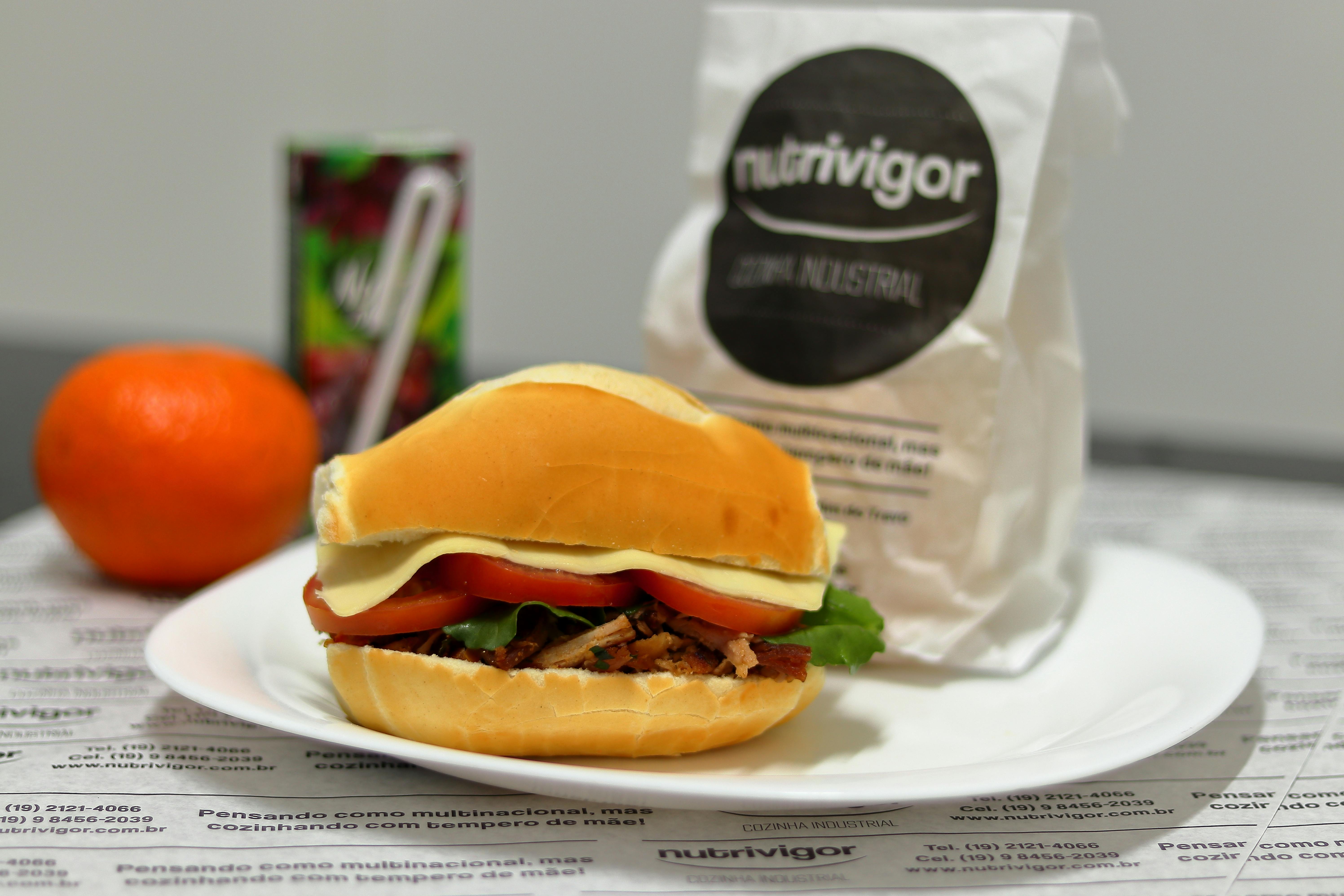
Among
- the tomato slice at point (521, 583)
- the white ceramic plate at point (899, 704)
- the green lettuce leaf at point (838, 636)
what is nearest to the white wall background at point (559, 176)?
the white ceramic plate at point (899, 704)

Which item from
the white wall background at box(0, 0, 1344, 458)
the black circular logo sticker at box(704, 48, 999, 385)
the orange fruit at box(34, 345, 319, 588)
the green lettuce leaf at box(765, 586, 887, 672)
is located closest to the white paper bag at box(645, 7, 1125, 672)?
the black circular logo sticker at box(704, 48, 999, 385)

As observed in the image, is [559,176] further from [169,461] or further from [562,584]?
[562,584]

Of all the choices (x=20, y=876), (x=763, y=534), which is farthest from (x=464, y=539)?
(x=20, y=876)

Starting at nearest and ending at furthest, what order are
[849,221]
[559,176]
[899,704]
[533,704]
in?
[533,704], [899,704], [849,221], [559,176]

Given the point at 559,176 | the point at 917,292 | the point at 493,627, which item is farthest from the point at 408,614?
the point at 559,176

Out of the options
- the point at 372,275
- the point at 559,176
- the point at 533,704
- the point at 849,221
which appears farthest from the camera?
the point at 559,176

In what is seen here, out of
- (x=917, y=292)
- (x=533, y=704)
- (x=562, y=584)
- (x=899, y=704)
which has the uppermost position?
(x=917, y=292)

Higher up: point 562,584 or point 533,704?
point 562,584
